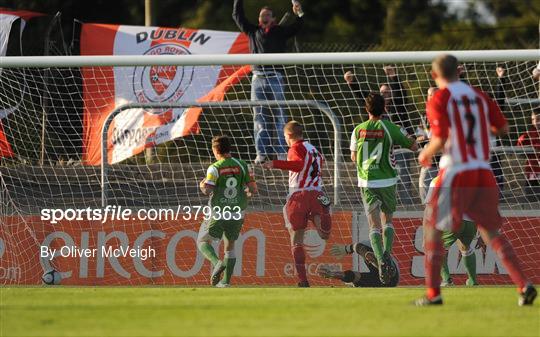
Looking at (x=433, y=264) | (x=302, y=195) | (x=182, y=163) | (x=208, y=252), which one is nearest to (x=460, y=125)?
(x=433, y=264)

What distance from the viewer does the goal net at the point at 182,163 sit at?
42.3ft

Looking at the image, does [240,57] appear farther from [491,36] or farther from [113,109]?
[491,36]

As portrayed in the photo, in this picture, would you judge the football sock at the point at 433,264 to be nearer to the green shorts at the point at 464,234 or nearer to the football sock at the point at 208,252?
the green shorts at the point at 464,234

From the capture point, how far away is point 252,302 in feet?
30.5

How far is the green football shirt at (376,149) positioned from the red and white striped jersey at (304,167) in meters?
0.58

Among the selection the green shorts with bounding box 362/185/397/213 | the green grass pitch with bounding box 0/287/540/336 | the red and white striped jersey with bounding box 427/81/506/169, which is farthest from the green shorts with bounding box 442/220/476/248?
the red and white striped jersey with bounding box 427/81/506/169

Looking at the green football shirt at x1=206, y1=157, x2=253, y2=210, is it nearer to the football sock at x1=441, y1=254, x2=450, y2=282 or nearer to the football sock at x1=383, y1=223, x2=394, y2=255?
the football sock at x1=383, y1=223, x2=394, y2=255

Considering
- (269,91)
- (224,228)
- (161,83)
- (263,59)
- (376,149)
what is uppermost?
(161,83)

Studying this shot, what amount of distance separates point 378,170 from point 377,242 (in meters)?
0.66

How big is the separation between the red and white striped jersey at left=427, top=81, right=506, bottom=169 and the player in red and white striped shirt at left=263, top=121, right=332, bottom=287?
12.3 ft

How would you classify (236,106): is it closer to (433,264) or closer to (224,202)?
(224,202)

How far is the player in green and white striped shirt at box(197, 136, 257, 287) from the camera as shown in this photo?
40.8ft

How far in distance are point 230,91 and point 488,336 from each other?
7.38 meters

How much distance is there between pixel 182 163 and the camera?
1432 centimetres
